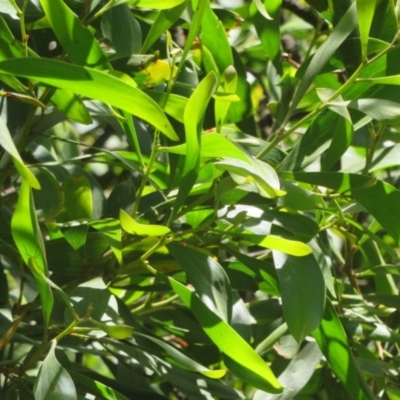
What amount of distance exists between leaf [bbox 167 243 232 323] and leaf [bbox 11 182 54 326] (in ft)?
0.40

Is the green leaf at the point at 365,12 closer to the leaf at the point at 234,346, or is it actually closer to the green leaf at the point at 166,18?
the green leaf at the point at 166,18

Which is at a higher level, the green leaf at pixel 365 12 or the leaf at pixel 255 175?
the green leaf at pixel 365 12

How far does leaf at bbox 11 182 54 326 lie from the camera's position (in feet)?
2.00

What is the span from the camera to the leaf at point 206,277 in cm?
72

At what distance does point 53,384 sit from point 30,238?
11 centimetres

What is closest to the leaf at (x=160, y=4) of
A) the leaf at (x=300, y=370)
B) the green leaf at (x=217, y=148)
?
the green leaf at (x=217, y=148)

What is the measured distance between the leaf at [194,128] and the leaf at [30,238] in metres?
0.12

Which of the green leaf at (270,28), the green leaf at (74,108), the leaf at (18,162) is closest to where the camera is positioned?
the leaf at (18,162)

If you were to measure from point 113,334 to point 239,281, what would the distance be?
0.24 m

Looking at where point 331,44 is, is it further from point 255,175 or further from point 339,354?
point 339,354

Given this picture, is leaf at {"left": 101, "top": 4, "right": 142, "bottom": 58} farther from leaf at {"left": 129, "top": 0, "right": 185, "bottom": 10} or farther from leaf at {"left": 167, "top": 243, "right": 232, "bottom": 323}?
leaf at {"left": 167, "top": 243, "right": 232, "bottom": 323}

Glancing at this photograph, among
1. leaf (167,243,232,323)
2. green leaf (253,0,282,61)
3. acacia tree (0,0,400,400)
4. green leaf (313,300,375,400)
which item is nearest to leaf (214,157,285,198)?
acacia tree (0,0,400,400)

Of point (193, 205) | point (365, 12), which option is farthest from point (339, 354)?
point (365, 12)

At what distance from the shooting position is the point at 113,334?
0.64 meters
